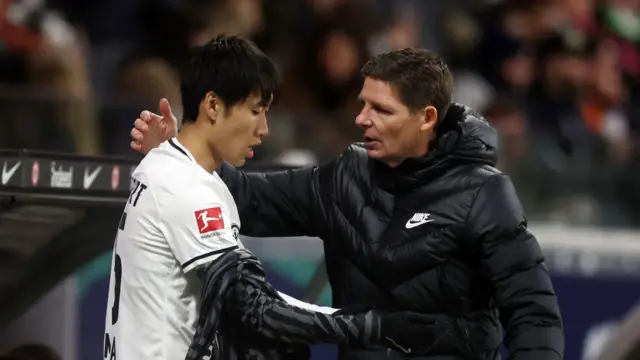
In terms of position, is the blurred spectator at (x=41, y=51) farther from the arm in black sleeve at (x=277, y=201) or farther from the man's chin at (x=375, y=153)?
the man's chin at (x=375, y=153)

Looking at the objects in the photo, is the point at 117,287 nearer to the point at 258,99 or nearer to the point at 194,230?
the point at 194,230

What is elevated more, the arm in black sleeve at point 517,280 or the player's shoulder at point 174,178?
the player's shoulder at point 174,178

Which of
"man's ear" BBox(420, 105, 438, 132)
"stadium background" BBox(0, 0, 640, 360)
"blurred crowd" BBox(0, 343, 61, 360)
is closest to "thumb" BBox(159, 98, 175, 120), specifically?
"man's ear" BBox(420, 105, 438, 132)

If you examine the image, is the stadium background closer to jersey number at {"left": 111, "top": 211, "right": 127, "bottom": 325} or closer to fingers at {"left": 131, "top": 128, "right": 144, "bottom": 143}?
fingers at {"left": 131, "top": 128, "right": 144, "bottom": 143}

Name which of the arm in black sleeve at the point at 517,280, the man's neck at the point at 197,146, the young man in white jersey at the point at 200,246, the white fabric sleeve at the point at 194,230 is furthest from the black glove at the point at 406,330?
the man's neck at the point at 197,146

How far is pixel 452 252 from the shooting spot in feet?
11.0

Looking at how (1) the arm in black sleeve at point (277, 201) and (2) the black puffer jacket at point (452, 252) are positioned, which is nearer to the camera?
(2) the black puffer jacket at point (452, 252)

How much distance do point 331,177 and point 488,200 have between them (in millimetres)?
518

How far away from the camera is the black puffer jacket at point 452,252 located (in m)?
3.28

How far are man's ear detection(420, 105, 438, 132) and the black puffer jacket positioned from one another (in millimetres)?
57

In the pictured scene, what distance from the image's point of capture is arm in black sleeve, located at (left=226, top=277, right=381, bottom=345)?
10.1ft

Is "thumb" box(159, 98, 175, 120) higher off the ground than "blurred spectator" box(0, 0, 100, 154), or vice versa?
"blurred spectator" box(0, 0, 100, 154)

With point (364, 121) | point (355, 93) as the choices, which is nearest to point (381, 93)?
point (364, 121)

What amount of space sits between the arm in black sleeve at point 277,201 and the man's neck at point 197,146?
20.0 inches
